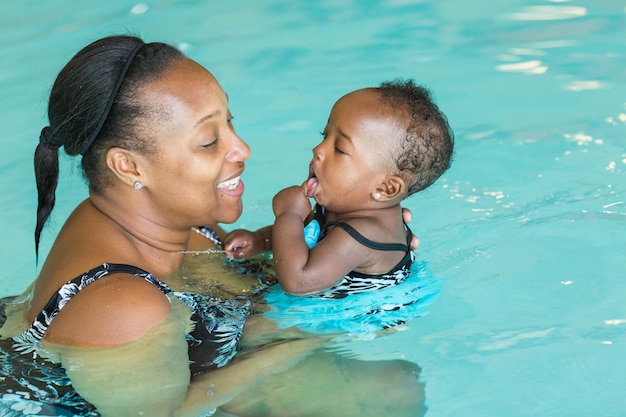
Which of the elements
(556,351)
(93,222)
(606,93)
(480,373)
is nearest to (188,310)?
(93,222)

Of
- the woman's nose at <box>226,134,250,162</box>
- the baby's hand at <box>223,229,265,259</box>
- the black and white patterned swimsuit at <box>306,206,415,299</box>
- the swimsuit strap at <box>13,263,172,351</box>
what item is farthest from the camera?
the baby's hand at <box>223,229,265,259</box>

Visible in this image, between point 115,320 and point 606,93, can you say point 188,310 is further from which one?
point 606,93

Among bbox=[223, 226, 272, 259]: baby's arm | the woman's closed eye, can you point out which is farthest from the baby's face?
the woman's closed eye

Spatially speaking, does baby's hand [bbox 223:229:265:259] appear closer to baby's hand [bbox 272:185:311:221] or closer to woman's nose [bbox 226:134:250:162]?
baby's hand [bbox 272:185:311:221]

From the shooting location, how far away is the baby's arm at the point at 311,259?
337cm

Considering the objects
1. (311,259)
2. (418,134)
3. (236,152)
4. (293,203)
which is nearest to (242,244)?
(293,203)

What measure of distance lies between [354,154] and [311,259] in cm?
46

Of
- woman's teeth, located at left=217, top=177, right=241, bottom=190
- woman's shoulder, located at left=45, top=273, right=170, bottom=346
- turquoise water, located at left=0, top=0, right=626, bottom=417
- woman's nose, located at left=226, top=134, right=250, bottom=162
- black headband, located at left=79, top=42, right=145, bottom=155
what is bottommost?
turquoise water, located at left=0, top=0, right=626, bottom=417

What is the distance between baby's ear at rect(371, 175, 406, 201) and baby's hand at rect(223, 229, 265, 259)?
565mm

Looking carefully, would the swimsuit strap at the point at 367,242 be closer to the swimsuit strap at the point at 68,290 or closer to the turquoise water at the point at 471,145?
the turquoise water at the point at 471,145

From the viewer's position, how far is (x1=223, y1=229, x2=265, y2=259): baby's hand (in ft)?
12.3

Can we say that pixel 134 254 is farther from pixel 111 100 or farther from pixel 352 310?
pixel 352 310

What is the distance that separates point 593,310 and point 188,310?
1740 mm

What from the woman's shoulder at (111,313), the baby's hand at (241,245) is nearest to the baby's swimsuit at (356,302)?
the baby's hand at (241,245)
